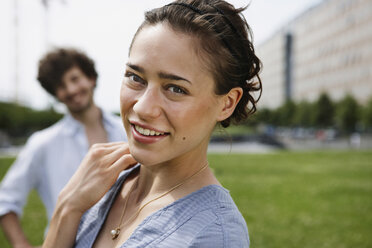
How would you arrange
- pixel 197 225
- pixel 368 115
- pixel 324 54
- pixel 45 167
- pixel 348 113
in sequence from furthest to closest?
pixel 324 54
pixel 348 113
pixel 368 115
pixel 45 167
pixel 197 225

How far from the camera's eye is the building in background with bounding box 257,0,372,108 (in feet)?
216

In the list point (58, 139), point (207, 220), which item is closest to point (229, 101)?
point (207, 220)

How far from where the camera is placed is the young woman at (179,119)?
51.8 inches

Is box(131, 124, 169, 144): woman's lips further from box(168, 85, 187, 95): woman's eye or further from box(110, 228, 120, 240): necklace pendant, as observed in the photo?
box(110, 228, 120, 240): necklace pendant

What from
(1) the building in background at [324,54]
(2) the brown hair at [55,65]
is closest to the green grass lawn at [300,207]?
(2) the brown hair at [55,65]

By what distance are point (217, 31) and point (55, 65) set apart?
2563mm

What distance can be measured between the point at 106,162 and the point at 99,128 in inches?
79.7

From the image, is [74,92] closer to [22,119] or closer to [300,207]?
[300,207]

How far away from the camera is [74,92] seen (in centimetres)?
352

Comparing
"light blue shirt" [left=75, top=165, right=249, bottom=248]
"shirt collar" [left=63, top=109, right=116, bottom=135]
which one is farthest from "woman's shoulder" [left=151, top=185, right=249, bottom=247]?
"shirt collar" [left=63, top=109, right=116, bottom=135]

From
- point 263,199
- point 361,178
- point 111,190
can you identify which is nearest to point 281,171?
point 361,178

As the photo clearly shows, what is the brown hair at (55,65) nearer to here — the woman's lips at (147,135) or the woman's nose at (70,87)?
the woman's nose at (70,87)

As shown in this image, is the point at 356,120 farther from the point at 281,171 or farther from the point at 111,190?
the point at 111,190

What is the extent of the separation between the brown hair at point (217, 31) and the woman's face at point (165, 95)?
0.04 meters
